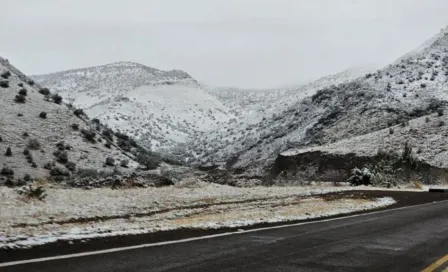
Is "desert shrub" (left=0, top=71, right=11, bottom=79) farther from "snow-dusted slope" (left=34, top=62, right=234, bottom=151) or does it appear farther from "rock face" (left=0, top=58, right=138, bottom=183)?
"snow-dusted slope" (left=34, top=62, right=234, bottom=151)

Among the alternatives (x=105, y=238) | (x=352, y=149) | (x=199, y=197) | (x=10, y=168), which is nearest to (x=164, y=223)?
(x=105, y=238)

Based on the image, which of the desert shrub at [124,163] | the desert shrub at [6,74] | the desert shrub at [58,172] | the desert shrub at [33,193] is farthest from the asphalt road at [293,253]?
the desert shrub at [6,74]

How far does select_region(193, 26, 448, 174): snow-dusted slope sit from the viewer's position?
223ft

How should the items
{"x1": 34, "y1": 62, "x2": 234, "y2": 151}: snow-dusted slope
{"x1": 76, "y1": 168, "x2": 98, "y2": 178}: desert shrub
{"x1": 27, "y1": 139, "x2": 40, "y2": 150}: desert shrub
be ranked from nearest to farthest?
{"x1": 76, "y1": 168, "x2": 98, "y2": 178}: desert shrub
{"x1": 27, "y1": 139, "x2": 40, "y2": 150}: desert shrub
{"x1": 34, "y1": 62, "x2": 234, "y2": 151}: snow-dusted slope

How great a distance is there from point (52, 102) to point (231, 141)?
52.0 meters

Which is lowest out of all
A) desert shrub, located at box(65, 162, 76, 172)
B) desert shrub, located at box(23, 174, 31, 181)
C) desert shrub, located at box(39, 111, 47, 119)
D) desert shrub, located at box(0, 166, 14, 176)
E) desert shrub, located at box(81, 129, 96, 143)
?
desert shrub, located at box(23, 174, 31, 181)

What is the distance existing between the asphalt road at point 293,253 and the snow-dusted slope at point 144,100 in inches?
3330

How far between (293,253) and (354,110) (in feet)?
221

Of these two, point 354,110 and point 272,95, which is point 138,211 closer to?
point 354,110

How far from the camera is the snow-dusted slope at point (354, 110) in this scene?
68.0 meters

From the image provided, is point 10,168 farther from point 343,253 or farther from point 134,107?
point 134,107

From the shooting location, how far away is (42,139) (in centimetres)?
3659

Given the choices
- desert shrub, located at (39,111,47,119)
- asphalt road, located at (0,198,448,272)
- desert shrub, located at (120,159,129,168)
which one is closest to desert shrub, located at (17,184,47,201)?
asphalt road, located at (0,198,448,272)

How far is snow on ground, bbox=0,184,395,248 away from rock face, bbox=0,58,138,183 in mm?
13702
